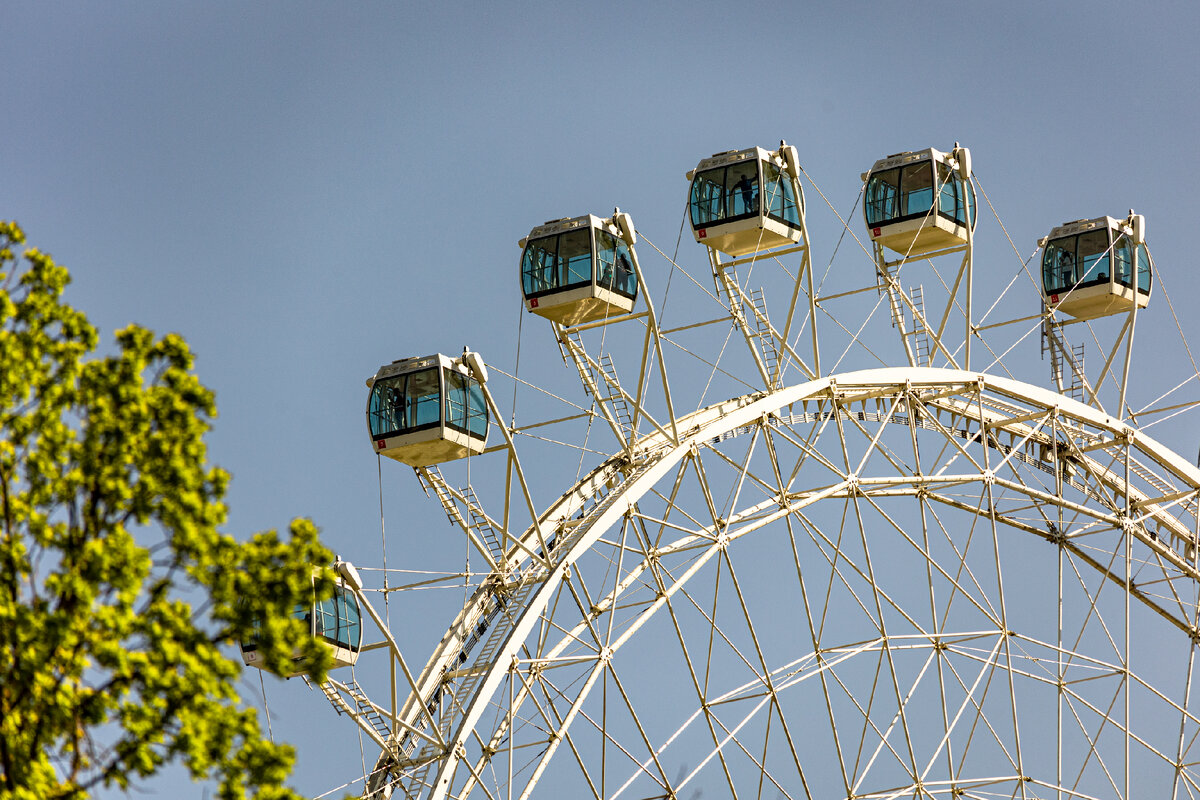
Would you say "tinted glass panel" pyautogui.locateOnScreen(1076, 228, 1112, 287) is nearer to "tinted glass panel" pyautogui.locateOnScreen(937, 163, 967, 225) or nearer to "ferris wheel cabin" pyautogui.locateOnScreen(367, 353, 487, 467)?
"tinted glass panel" pyautogui.locateOnScreen(937, 163, 967, 225)

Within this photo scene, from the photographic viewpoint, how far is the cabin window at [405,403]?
37.3 metres

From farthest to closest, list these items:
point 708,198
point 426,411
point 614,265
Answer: point 708,198 < point 614,265 < point 426,411

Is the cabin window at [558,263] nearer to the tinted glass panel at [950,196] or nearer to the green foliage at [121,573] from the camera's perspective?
the tinted glass panel at [950,196]

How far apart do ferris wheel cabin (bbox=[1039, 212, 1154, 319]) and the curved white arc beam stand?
2928mm

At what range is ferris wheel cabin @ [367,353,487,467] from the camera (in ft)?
122

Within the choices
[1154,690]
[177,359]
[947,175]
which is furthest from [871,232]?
[177,359]

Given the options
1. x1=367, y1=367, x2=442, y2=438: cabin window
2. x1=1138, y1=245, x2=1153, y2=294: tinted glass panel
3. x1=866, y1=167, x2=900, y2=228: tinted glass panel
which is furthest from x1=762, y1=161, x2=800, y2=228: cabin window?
x1=1138, y1=245, x2=1153, y2=294: tinted glass panel

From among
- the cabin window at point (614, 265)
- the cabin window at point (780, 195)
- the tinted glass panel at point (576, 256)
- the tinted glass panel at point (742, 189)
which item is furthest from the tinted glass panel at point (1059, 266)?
the tinted glass panel at point (576, 256)

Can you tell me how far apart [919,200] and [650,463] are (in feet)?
32.1

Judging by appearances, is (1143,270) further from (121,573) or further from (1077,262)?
(121,573)

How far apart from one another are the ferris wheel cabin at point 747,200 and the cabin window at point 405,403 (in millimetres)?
7096

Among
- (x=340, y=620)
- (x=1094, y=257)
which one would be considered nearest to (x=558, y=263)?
(x=340, y=620)

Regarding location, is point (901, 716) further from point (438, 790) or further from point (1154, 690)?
point (438, 790)

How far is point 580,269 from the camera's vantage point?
3803cm
